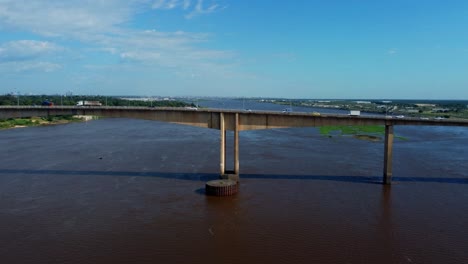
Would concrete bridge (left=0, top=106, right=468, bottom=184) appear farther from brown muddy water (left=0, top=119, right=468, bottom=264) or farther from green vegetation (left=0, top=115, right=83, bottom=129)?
green vegetation (left=0, top=115, right=83, bottom=129)

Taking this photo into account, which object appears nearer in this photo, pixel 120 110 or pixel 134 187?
pixel 134 187

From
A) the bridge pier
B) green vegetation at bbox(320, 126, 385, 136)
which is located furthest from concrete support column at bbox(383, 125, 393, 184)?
green vegetation at bbox(320, 126, 385, 136)

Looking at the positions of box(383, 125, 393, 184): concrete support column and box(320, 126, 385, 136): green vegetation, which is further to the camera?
box(320, 126, 385, 136): green vegetation

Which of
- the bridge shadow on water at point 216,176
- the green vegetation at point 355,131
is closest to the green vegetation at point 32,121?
the bridge shadow on water at point 216,176

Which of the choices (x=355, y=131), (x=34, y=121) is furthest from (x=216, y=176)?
(x=34, y=121)

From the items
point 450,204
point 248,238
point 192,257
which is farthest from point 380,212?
point 192,257

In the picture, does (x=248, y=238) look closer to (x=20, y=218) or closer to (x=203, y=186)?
(x=203, y=186)

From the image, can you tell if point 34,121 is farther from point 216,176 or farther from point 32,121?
point 216,176
